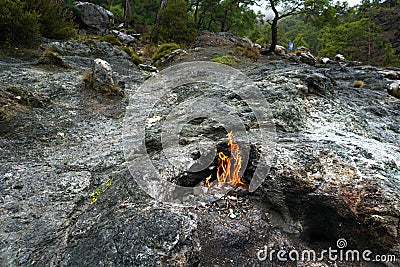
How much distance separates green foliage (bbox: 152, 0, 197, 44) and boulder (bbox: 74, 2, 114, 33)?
5.69 meters

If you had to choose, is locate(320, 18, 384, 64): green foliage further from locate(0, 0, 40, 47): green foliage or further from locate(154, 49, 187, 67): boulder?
locate(0, 0, 40, 47): green foliage

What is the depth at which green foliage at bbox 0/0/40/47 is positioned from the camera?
802cm

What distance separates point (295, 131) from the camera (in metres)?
3.93

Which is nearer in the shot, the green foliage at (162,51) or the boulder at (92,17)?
the green foliage at (162,51)

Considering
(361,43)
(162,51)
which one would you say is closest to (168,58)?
(162,51)

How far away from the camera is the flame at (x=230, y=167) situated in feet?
10.5

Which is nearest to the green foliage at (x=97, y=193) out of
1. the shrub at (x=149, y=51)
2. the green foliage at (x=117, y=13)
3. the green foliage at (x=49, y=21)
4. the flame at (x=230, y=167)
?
the flame at (x=230, y=167)

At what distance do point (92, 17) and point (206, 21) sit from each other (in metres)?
12.1

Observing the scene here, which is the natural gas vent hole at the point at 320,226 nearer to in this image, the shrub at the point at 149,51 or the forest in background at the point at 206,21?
the forest in background at the point at 206,21

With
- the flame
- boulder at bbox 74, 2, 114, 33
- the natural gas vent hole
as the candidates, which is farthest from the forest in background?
the natural gas vent hole

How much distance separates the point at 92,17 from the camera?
66.2 feet

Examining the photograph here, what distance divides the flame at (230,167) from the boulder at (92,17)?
68.1 feet

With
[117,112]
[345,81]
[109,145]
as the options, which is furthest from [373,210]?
[345,81]

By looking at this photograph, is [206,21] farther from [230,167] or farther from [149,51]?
[230,167]
